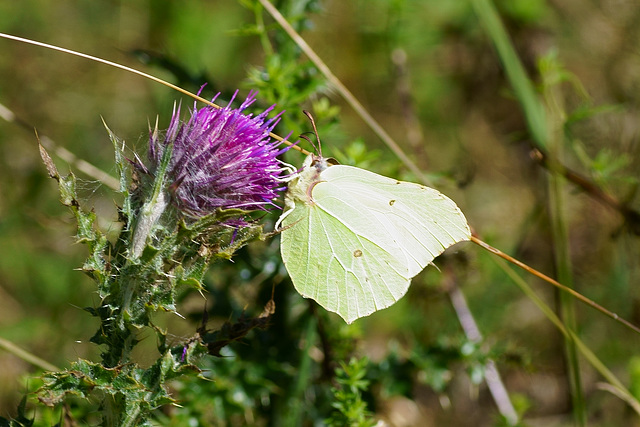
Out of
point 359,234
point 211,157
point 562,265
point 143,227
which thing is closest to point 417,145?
point 562,265

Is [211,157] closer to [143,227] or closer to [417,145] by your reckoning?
[143,227]

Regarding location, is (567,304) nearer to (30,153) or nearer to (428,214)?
(428,214)

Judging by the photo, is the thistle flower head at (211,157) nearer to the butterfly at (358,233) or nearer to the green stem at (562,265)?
the butterfly at (358,233)

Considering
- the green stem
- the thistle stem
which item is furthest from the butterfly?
the green stem

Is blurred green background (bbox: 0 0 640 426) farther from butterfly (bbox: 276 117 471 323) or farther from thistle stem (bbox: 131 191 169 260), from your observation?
thistle stem (bbox: 131 191 169 260)

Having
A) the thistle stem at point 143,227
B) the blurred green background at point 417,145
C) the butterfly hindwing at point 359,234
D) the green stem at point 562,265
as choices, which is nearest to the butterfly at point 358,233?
the butterfly hindwing at point 359,234

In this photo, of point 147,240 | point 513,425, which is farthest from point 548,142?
point 147,240
